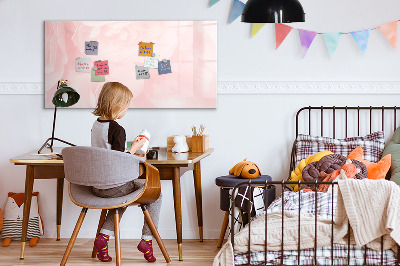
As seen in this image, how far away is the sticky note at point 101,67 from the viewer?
432 centimetres

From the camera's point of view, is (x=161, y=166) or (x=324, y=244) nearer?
(x=324, y=244)

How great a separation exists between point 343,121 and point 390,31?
0.70m

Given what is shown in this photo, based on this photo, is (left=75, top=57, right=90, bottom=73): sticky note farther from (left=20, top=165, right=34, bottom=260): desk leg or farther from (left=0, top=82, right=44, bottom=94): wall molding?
(left=20, top=165, right=34, bottom=260): desk leg

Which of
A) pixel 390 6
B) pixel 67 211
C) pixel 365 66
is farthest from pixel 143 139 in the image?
pixel 390 6

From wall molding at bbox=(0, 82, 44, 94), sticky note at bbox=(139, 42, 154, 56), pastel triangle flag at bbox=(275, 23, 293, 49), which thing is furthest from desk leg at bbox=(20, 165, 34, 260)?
pastel triangle flag at bbox=(275, 23, 293, 49)

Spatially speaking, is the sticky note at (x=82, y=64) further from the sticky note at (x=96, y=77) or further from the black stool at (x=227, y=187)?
the black stool at (x=227, y=187)

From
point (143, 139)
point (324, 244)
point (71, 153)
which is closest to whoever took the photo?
point (324, 244)

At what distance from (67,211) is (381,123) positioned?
2.34 metres

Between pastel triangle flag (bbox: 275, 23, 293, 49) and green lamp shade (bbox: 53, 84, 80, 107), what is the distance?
4.76ft

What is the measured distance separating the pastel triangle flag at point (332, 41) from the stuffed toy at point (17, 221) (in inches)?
92.5

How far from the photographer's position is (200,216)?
423 centimetres

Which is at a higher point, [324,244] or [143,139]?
[143,139]

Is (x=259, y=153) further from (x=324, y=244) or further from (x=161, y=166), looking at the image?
(x=324, y=244)

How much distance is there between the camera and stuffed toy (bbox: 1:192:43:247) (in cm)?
421
